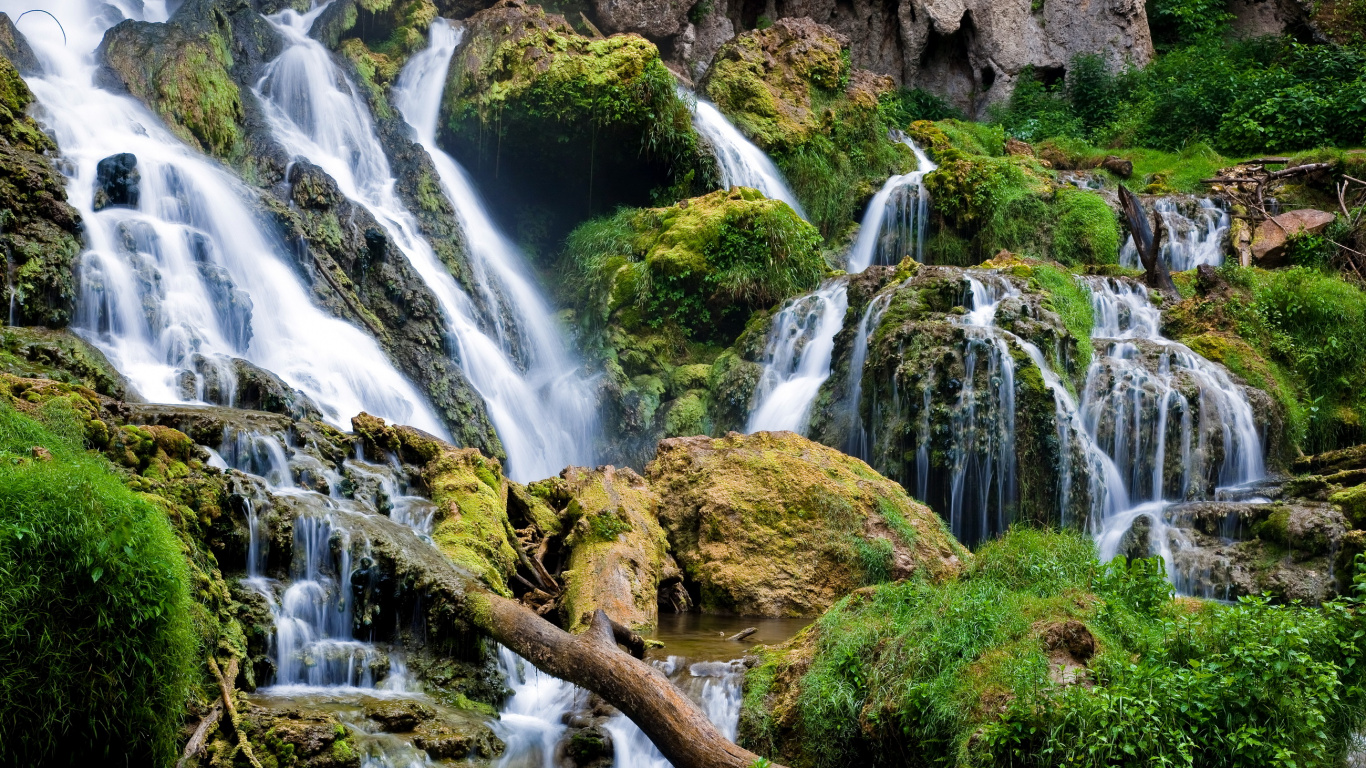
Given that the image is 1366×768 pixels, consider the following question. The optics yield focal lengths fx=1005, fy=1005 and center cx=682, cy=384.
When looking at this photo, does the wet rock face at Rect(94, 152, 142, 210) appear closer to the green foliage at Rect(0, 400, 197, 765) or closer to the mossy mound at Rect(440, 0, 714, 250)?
the mossy mound at Rect(440, 0, 714, 250)

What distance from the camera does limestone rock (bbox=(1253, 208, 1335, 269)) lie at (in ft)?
52.1

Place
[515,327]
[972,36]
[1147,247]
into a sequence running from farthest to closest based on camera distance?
[972,36] < [515,327] < [1147,247]

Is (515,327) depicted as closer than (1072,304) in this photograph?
No

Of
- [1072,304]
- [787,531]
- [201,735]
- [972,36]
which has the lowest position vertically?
[201,735]

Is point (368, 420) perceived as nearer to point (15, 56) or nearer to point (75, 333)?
point (75, 333)

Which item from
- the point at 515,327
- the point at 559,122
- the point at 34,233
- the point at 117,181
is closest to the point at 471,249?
the point at 515,327

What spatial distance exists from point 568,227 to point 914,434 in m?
9.75

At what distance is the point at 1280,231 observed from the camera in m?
16.0

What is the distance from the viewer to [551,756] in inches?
230

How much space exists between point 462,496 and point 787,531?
9.83 ft

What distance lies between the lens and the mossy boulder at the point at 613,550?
308 inches

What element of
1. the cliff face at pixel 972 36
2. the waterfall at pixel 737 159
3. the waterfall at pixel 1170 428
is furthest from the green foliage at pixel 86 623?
the cliff face at pixel 972 36

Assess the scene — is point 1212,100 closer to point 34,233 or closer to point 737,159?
point 737,159

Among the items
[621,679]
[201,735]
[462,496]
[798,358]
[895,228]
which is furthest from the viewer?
[895,228]
